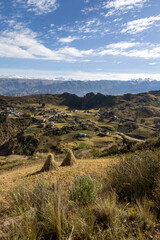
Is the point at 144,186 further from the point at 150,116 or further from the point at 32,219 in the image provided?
the point at 150,116

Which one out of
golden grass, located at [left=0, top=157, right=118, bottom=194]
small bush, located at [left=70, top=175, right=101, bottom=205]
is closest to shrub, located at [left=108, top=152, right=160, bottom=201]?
small bush, located at [left=70, top=175, right=101, bottom=205]

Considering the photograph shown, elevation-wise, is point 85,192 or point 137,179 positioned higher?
point 137,179

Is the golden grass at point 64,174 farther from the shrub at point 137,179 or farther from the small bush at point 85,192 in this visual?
the shrub at point 137,179

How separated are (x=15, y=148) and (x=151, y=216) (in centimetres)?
8509

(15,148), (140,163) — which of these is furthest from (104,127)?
(140,163)

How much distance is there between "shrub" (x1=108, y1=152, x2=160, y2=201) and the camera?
4.59 metres

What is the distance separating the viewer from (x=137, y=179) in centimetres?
480

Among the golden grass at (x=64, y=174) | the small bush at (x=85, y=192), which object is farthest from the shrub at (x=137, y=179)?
the golden grass at (x=64, y=174)

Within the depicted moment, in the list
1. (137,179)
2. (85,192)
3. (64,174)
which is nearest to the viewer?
(85,192)

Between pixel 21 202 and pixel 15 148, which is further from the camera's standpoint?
pixel 15 148

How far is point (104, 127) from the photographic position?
116 meters

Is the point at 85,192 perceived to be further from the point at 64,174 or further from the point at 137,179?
the point at 64,174

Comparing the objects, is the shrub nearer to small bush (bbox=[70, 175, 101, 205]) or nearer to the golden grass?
small bush (bbox=[70, 175, 101, 205])

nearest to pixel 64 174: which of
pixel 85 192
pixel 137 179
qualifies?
pixel 85 192
